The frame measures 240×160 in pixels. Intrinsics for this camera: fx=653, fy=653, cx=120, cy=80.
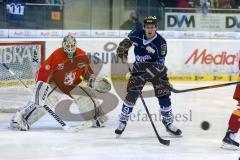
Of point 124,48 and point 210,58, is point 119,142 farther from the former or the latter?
point 210,58

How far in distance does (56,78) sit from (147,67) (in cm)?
90

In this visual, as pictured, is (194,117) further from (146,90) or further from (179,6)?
(179,6)

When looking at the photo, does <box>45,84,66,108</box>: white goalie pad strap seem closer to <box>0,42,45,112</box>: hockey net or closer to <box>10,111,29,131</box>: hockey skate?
<box>10,111,29,131</box>: hockey skate

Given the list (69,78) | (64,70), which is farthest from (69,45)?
(69,78)

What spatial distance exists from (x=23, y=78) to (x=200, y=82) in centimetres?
303

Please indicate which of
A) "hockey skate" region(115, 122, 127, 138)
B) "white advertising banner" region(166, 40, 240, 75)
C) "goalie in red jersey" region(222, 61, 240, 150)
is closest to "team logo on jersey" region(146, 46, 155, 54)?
"hockey skate" region(115, 122, 127, 138)

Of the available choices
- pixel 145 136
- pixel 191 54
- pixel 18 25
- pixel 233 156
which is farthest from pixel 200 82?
pixel 233 156

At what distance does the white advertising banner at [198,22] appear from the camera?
10766mm

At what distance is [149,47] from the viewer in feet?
18.4

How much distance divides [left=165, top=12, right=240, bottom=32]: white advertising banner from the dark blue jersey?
5134 mm

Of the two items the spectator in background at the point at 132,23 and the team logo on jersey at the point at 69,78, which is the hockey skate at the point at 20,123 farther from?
the spectator in background at the point at 132,23

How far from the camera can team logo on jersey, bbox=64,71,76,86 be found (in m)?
6.07

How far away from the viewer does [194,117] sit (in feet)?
22.9

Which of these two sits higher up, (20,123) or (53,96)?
(53,96)
